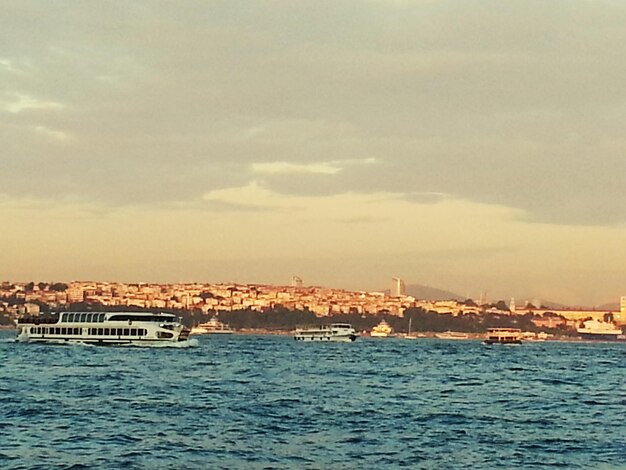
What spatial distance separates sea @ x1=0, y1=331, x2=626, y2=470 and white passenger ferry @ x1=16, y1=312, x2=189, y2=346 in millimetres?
43835

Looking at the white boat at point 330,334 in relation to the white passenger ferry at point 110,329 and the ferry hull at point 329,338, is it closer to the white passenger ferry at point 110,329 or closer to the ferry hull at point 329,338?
the ferry hull at point 329,338

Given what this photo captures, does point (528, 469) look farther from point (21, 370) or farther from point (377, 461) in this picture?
point (21, 370)

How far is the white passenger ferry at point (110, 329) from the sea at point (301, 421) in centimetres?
4384

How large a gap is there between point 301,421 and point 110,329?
74185mm

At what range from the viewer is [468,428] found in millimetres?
Result: 34500

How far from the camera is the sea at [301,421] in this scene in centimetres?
2761

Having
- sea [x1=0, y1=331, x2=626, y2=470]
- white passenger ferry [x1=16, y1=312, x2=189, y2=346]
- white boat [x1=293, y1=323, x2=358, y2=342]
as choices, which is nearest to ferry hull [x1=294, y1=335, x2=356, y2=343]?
white boat [x1=293, y1=323, x2=358, y2=342]

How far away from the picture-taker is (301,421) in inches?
1399

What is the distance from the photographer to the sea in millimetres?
27609

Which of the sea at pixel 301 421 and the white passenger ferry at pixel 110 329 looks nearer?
the sea at pixel 301 421

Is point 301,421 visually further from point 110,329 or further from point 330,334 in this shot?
point 330,334

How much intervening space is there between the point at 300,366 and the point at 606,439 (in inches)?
1696

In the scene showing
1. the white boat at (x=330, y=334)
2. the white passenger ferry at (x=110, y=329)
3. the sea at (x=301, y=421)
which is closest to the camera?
the sea at (x=301, y=421)

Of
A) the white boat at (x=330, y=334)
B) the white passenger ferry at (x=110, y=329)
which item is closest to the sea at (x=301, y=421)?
the white passenger ferry at (x=110, y=329)
